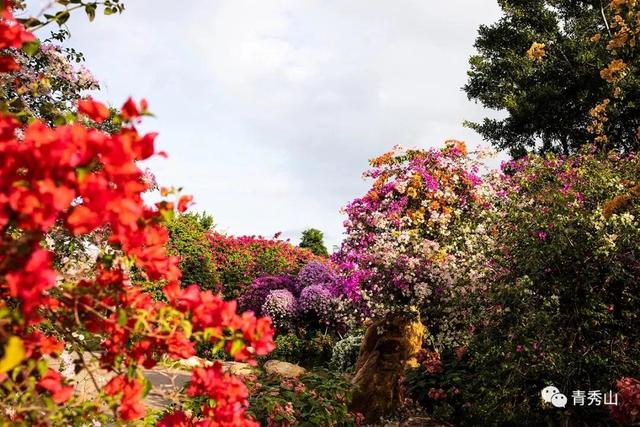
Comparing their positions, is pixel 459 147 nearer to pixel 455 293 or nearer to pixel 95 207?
pixel 455 293

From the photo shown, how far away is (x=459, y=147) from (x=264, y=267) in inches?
279

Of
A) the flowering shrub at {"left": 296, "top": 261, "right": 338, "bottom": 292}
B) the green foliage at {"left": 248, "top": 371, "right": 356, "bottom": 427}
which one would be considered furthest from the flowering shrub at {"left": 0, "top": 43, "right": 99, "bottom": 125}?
the flowering shrub at {"left": 296, "top": 261, "right": 338, "bottom": 292}

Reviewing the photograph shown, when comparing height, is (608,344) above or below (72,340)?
above

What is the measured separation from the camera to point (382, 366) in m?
7.38

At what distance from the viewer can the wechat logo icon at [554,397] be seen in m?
5.54

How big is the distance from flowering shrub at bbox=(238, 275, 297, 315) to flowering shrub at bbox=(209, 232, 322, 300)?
1.89ft

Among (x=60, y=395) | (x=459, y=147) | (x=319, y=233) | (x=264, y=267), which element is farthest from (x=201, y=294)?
(x=319, y=233)

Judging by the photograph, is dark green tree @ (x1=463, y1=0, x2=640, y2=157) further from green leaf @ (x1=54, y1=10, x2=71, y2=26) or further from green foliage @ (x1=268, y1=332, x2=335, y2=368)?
green leaf @ (x1=54, y1=10, x2=71, y2=26)

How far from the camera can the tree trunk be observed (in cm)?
721

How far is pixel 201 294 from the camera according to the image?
1.85 meters

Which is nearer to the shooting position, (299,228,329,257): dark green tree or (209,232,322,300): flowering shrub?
(209,232,322,300): flowering shrub

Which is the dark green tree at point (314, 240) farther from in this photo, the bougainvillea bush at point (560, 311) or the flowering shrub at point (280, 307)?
the bougainvillea bush at point (560, 311)

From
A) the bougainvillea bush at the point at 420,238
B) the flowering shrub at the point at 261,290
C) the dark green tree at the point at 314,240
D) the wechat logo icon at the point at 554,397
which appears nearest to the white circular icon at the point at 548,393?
the wechat logo icon at the point at 554,397

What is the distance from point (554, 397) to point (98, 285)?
197 inches
